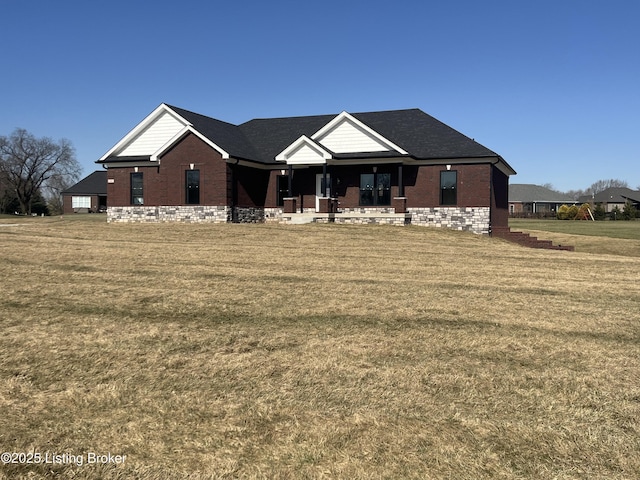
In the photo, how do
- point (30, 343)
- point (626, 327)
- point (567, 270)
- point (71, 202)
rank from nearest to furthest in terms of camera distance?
1. point (30, 343)
2. point (626, 327)
3. point (567, 270)
4. point (71, 202)

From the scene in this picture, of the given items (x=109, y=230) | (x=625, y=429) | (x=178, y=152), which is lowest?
(x=625, y=429)

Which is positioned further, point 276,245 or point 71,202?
point 71,202

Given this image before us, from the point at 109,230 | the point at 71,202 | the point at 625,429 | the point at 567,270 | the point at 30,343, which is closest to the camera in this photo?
the point at 625,429

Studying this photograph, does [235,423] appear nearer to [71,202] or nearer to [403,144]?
[403,144]

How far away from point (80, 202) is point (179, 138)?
189 ft

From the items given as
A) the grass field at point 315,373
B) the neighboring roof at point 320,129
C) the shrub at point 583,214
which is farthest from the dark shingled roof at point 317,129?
the shrub at point 583,214

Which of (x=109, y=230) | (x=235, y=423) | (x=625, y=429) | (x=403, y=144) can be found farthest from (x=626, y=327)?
(x=403, y=144)

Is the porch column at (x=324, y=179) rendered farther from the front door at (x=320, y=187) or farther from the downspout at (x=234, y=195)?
the downspout at (x=234, y=195)

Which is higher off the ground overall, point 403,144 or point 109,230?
point 403,144

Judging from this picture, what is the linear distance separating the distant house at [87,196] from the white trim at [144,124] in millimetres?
50065

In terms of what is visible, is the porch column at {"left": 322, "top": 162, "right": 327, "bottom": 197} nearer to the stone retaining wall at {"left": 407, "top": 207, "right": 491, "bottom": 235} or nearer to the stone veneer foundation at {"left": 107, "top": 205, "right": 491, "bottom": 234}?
the stone veneer foundation at {"left": 107, "top": 205, "right": 491, "bottom": 234}

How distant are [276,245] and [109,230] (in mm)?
8535

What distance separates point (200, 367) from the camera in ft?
18.7

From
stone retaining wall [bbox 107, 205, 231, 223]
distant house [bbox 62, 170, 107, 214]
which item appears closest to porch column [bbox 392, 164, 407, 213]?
stone retaining wall [bbox 107, 205, 231, 223]
